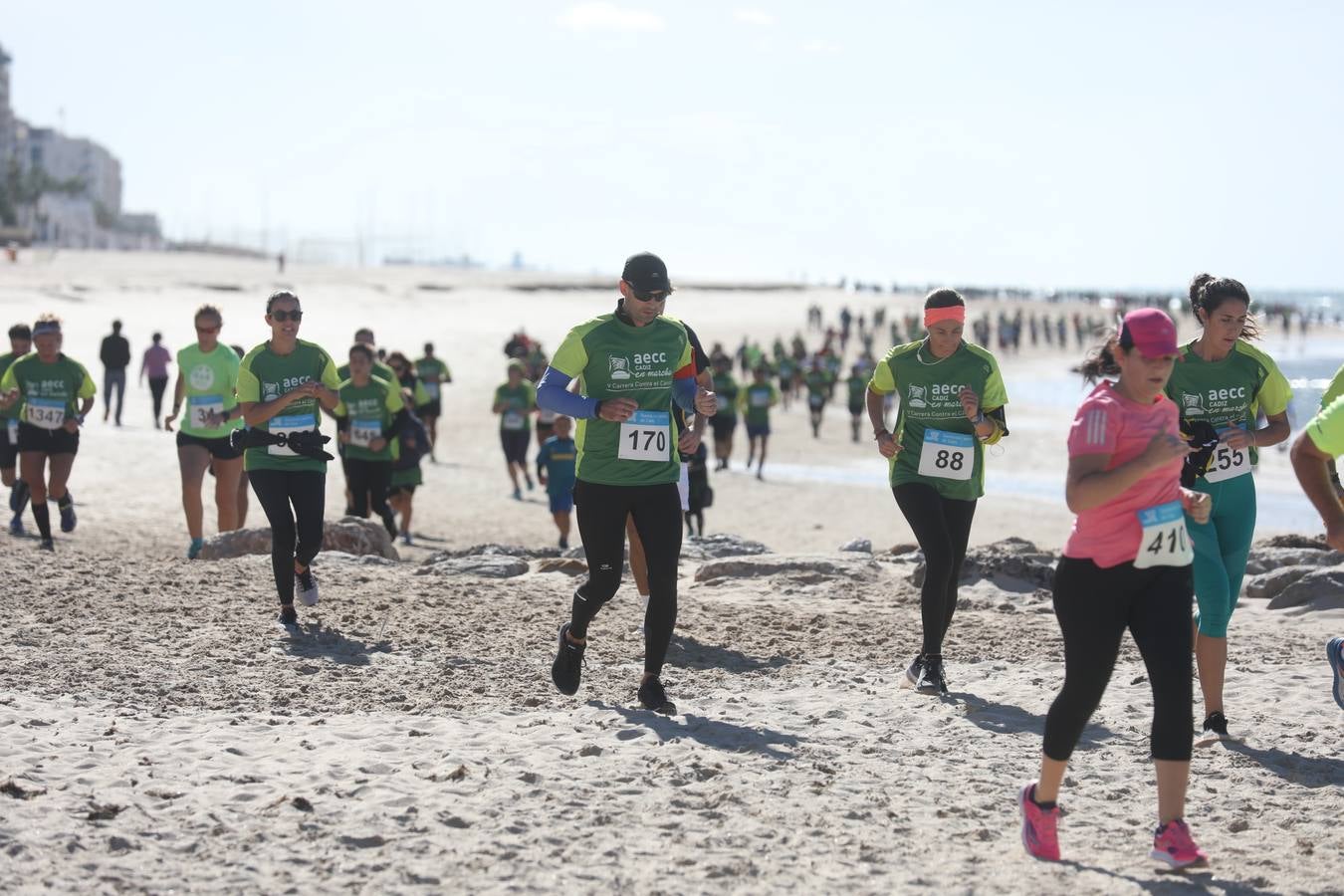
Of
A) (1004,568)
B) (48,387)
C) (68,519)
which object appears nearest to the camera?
(1004,568)

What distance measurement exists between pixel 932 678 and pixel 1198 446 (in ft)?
5.66

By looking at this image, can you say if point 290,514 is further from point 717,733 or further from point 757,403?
point 757,403

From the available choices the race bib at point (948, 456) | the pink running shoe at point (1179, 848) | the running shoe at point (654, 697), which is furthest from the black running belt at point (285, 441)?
the pink running shoe at point (1179, 848)

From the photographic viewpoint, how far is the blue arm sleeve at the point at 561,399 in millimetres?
6469

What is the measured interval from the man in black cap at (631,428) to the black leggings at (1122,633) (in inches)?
83.4

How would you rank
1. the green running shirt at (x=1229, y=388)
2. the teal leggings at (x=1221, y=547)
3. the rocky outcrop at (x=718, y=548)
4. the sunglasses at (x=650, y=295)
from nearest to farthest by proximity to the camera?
the teal leggings at (x=1221, y=547), the green running shirt at (x=1229, y=388), the sunglasses at (x=650, y=295), the rocky outcrop at (x=718, y=548)

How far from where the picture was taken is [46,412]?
11828mm

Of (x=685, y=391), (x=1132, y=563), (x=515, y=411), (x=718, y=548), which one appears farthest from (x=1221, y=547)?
(x=515, y=411)

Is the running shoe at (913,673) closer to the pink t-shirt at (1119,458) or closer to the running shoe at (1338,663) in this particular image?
the running shoe at (1338,663)

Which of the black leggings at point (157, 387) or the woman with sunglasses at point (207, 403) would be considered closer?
the woman with sunglasses at point (207, 403)

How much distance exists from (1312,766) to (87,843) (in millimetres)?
4436

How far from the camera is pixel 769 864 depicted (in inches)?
190

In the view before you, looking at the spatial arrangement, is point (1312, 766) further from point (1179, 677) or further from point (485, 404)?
point (485, 404)

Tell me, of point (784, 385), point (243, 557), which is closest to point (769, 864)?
point (243, 557)
